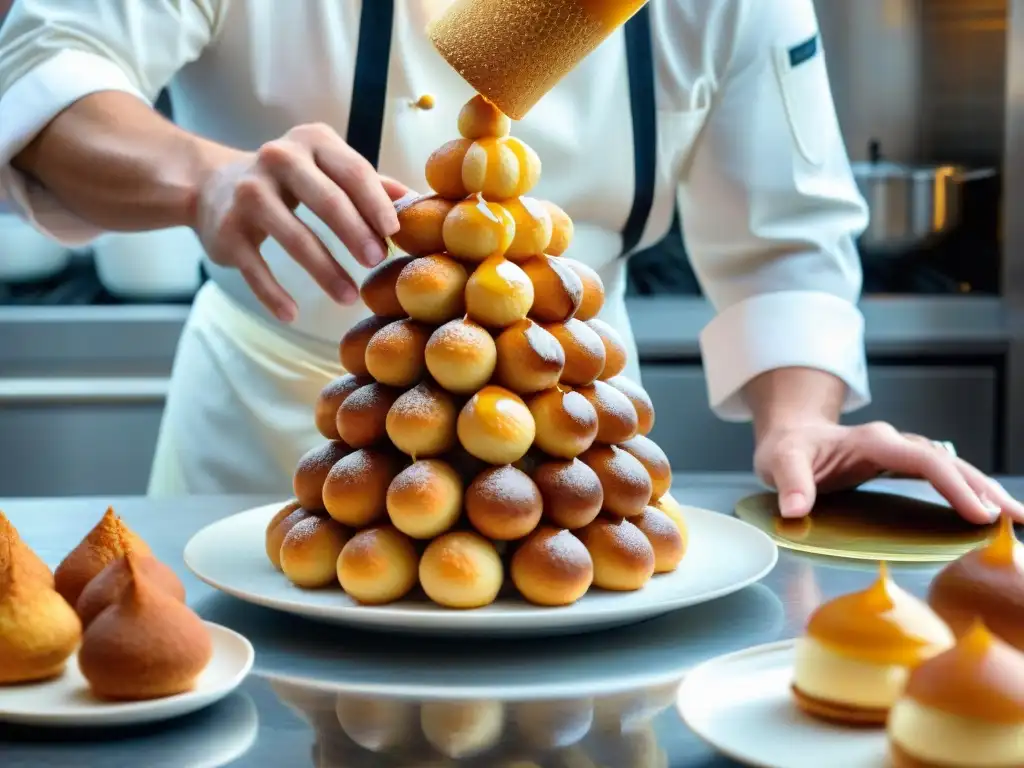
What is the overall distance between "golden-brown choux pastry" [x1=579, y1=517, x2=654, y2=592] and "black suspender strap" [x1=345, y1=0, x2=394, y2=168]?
2.32 ft

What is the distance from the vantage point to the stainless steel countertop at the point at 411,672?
2.35 ft

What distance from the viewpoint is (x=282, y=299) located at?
3.40ft

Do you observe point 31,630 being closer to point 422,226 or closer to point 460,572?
point 460,572

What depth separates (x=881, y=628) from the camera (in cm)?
66

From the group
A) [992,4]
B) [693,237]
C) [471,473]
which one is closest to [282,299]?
[471,473]

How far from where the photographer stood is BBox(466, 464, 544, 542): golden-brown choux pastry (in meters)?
0.87

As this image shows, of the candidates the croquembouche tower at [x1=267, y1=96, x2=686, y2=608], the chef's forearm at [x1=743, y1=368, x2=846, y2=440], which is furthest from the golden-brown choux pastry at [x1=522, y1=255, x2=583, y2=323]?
the chef's forearm at [x1=743, y1=368, x2=846, y2=440]

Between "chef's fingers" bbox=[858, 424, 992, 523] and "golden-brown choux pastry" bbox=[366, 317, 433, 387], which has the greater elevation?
"golden-brown choux pastry" bbox=[366, 317, 433, 387]

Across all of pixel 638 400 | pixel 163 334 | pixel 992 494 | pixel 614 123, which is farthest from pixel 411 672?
pixel 163 334

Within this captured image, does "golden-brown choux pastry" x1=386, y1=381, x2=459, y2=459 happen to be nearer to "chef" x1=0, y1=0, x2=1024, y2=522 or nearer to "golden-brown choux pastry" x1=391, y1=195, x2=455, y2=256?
"golden-brown choux pastry" x1=391, y1=195, x2=455, y2=256

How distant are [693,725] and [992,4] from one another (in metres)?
2.73

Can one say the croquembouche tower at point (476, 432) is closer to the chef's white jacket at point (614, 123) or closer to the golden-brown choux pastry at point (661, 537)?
the golden-brown choux pastry at point (661, 537)

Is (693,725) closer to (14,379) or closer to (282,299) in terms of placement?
(282,299)

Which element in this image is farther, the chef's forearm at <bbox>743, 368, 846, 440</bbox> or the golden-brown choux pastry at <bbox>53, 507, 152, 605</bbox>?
the chef's forearm at <bbox>743, 368, 846, 440</bbox>
